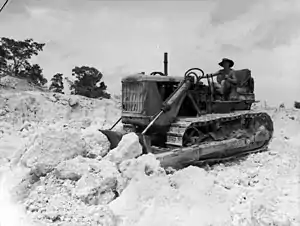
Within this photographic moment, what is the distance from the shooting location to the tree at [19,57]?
12.1 m

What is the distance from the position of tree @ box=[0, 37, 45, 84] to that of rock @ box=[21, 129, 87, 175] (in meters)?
8.69

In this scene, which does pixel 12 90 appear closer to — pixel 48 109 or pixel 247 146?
pixel 48 109

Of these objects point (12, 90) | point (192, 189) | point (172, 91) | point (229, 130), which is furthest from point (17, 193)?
point (12, 90)

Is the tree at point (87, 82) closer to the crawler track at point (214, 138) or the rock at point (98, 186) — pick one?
the crawler track at point (214, 138)

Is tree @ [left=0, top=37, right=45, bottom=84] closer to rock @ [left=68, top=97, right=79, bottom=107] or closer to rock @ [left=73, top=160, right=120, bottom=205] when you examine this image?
rock @ [left=68, top=97, right=79, bottom=107]

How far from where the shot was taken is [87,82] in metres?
14.4

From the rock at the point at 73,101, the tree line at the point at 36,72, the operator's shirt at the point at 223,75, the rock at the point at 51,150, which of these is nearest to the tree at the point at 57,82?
the tree line at the point at 36,72

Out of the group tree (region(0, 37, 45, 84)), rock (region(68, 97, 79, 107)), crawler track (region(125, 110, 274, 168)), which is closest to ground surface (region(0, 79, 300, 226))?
crawler track (region(125, 110, 274, 168))

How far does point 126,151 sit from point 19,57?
9538 millimetres

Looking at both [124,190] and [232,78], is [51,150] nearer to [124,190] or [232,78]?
[124,190]

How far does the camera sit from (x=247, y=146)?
6152mm

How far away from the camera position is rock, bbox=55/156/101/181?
3625 millimetres

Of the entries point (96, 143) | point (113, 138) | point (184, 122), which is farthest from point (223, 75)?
point (96, 143)

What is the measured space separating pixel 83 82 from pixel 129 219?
11.6 meters
